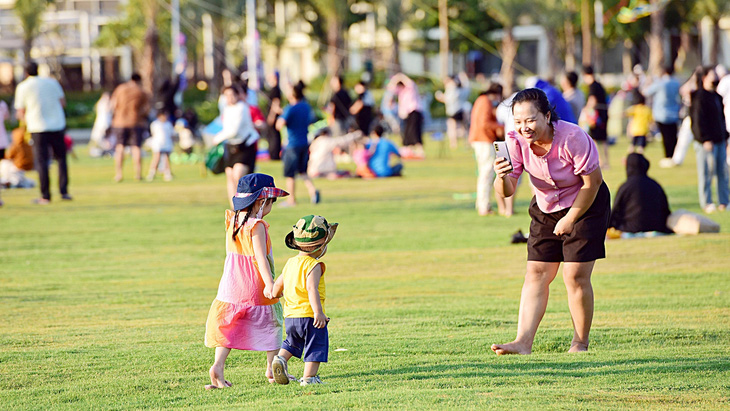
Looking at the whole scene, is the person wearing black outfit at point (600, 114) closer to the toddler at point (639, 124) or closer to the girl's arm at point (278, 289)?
the toddler at point (639, 124)

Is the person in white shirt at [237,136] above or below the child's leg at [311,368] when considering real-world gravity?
above

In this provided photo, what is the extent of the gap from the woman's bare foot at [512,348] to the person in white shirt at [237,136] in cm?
799

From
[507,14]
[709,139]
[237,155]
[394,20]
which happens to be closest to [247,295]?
[237,155]

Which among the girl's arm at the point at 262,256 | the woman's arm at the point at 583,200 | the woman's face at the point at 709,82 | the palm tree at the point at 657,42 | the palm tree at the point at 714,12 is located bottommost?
the girl's arm at the point at 262,256

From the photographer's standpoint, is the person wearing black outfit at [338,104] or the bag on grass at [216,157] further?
the person wearing black outfit at [338,104]

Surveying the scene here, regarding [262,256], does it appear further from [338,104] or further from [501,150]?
[338,104]

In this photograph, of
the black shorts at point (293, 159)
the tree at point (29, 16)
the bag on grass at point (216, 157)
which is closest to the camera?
the bag on grass at point (216, 157)

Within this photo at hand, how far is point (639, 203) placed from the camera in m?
11.7

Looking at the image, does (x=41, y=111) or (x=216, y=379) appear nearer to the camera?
(x=216, y=379)

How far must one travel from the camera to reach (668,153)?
69.8ft

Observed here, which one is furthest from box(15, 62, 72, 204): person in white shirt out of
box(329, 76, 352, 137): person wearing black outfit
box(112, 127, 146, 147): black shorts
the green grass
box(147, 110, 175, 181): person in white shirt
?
box(329, 76, 352, 137): person wearing black outfit

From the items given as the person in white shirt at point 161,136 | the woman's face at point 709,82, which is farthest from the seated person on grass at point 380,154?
the woman's face at point 709,82

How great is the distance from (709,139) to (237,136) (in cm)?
588

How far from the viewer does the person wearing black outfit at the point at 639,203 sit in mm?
11734
